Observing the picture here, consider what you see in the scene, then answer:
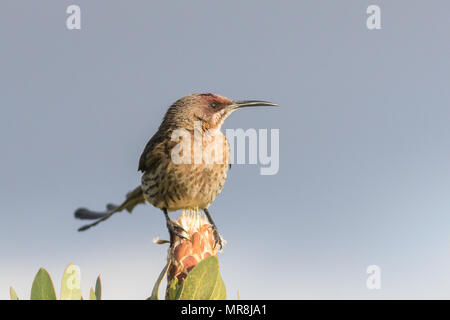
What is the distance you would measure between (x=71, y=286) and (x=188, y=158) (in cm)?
263

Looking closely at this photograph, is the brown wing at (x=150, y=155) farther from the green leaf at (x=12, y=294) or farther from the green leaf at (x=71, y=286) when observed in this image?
the green leaf at (x=12, y=294)

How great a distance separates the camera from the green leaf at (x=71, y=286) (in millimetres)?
2722

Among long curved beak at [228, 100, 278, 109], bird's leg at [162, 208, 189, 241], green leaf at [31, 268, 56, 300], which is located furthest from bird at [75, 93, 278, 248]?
green leaf at [31, 268, 56, 300]

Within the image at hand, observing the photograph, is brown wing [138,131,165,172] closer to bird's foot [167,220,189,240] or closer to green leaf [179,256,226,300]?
bird's foot [167,220,189,240]

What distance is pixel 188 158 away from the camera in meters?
5.22

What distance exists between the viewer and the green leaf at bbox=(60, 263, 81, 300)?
8.93 ft

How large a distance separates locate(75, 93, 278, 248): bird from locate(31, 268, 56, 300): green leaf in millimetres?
2200

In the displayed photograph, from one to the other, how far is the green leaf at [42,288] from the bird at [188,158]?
2200 millimetres
